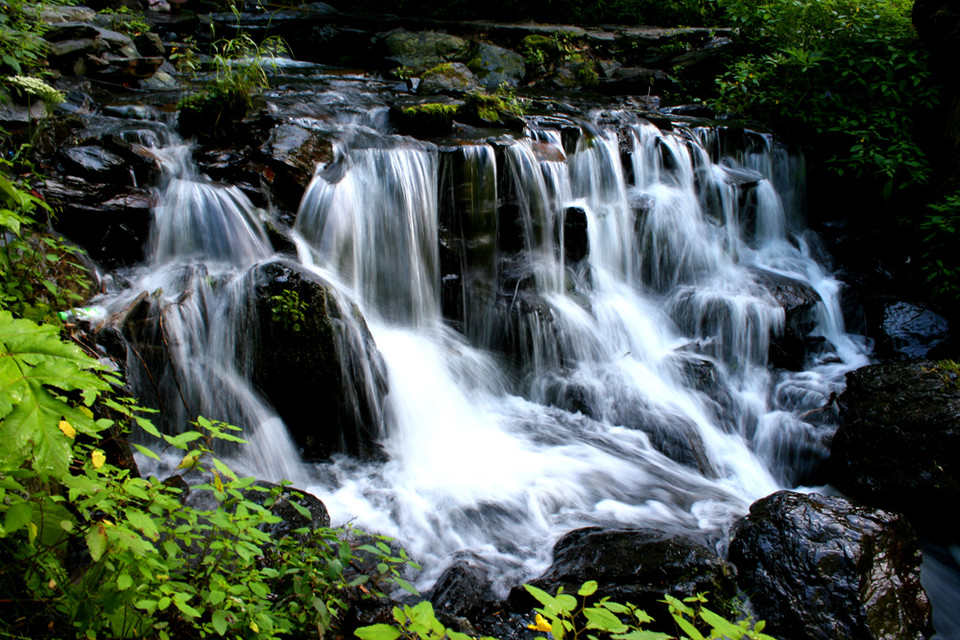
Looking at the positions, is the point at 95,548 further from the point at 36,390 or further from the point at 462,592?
the point at 462,592

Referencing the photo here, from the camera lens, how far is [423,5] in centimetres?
1656

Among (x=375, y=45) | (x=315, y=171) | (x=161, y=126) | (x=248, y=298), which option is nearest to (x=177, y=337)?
(x=248, y=298)

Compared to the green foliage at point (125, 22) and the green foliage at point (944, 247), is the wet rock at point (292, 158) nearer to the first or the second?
the green foliage at point (125, 22)

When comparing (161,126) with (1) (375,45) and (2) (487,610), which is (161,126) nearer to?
(2) (487,610)

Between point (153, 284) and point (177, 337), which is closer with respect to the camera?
point (177, 337)

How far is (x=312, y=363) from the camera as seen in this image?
4.48 m

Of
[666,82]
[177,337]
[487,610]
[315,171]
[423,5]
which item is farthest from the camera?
[423,5]

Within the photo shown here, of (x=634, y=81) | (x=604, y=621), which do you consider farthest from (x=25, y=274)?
(x=634, y=81)

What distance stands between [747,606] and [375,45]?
1252 cm

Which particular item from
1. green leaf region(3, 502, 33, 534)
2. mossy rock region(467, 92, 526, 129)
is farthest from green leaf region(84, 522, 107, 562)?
mossy rock region(467, 92, 526, 129)

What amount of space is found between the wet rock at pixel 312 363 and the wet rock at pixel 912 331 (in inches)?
231

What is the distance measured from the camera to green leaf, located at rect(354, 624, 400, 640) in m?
1.46

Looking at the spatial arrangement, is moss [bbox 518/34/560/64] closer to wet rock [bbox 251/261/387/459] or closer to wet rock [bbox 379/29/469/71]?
wet rock [bbox 379/29/469/71]

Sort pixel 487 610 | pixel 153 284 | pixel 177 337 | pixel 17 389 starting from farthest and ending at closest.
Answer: pixel 153 284, pixel 177 337, pixel 487 610, pixel 17 389
